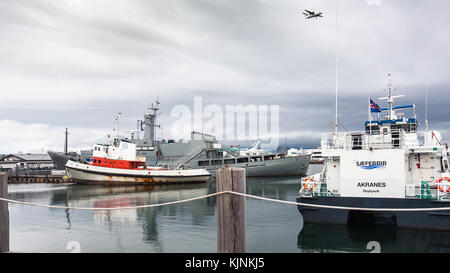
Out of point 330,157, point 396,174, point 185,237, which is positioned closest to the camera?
point 396,174

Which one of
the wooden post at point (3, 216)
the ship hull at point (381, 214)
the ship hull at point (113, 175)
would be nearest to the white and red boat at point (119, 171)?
the ship hull at point (113, 175)

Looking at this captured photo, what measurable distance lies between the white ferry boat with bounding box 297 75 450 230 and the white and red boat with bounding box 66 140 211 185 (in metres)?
30.5

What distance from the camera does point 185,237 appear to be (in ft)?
44.5

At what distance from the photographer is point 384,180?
12.5m

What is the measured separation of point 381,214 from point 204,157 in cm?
4702

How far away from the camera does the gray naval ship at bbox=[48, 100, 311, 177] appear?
5412 cm

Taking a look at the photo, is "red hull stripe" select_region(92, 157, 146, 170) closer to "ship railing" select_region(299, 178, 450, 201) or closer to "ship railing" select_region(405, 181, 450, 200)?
"ship railing" select_region(299, 178, 450, 201)

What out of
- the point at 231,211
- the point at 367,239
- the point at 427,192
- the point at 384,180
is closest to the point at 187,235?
the point at 367,239

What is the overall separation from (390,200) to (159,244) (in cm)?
971

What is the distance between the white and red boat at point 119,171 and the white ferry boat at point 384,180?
1201 inches

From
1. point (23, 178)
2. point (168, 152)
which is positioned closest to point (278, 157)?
point (168, 152)

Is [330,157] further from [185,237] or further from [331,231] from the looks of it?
[185,237]

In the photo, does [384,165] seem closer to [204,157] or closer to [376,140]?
[376,140]

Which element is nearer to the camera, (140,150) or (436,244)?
(436,244)
